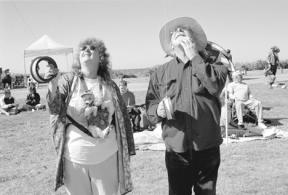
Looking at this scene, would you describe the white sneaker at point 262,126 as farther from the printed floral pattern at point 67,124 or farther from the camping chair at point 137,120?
the printed floral pattern at point 67,124

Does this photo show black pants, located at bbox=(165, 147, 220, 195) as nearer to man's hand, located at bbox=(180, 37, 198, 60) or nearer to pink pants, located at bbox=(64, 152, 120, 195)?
pink pants, located at bbox=(64, 152, 120, 195)

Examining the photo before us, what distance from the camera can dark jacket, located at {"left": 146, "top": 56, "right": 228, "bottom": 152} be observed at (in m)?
2.84

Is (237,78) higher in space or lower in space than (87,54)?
lower

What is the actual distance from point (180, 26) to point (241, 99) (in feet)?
20.9

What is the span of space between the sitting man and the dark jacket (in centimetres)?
608

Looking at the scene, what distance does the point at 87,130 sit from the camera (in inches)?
125

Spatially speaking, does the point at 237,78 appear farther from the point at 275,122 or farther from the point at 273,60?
the point at 273,60

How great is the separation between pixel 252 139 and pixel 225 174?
2393 mm

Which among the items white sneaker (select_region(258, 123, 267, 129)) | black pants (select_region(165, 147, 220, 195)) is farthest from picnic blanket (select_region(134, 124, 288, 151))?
black pants (select_region(165, 147, 220, 195))

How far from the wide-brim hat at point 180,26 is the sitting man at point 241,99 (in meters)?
5.94

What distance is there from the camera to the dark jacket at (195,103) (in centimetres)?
284

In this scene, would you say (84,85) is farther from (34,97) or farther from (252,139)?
(34,97)

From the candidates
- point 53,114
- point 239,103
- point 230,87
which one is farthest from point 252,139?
point 53,114

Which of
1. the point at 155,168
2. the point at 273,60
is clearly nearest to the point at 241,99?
the point at 155,168
